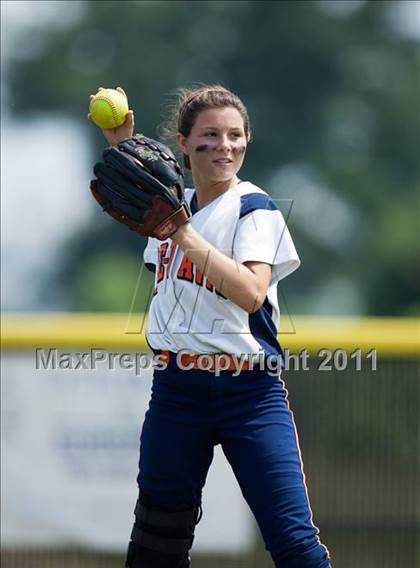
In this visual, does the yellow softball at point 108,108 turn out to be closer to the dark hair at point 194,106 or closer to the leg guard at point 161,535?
the dark hair at point 194,106

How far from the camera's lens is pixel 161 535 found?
351 cm

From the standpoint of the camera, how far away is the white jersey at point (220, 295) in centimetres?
338

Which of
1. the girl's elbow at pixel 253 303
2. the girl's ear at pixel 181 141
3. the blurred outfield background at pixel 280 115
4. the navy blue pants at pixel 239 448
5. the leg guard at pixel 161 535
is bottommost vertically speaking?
the leg guard at pixel 161 535

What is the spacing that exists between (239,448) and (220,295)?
0.45 m

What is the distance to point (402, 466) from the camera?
5293 mm

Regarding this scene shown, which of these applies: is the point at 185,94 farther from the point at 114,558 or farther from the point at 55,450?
the point at 114,558

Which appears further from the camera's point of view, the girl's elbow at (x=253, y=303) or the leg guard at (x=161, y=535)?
the leg guard at (x=161, y=535)

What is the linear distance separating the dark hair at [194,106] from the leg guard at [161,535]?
3.48 feet

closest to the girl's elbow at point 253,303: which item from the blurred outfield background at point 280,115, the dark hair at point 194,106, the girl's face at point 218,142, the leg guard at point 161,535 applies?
the girl's face at point 218,142

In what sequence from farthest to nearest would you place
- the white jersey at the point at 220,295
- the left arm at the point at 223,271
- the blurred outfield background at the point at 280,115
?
1. the blurred outfield background at the point at 280,115
2. the white jersey at the point at 220,295
3. the left arm at the point at 223,271

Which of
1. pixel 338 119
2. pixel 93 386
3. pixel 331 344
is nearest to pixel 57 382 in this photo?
pixel 93 386

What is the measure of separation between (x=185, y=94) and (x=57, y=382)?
193 cm

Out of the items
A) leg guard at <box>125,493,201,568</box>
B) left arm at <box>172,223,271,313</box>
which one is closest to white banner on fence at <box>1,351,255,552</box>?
leg guard at <box>125,493,201,568</box>

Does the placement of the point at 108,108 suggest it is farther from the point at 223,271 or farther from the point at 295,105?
the point at 295,105
